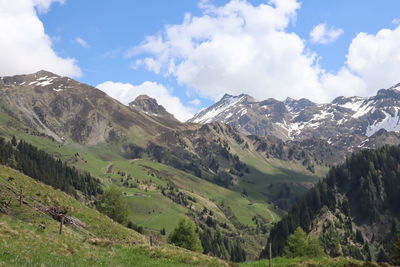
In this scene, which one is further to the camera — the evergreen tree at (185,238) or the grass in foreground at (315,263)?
the evergreen tree at (185,238)

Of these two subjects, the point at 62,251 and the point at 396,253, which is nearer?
the point at 62,251

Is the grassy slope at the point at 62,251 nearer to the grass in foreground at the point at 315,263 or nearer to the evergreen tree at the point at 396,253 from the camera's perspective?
the grass in foreground at the point at 315,263

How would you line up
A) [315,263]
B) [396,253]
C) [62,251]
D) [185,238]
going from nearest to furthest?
[62,251] < [315,263] < [396,253] < [185,238]

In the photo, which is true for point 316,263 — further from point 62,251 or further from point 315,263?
point 62,251

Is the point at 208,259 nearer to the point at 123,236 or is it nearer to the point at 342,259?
the point at 342,259

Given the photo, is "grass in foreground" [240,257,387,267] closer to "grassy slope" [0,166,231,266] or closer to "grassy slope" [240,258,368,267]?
"grassy slope" [240,258,368,267]

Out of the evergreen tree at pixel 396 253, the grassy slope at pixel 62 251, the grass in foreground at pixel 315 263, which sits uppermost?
the evergreen tree at pixel 396 253

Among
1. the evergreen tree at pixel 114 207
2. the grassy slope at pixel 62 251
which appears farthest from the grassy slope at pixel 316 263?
the evergreen tree at pixel 114 207

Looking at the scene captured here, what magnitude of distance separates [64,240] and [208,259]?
44.7 ft

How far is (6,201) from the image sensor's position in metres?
47.2

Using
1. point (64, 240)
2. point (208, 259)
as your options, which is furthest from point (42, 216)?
point (208, 259)

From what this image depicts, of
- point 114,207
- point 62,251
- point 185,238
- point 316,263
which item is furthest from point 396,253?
point 114,207

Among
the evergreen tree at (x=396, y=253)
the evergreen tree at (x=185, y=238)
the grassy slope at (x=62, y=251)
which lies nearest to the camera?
the grassy slope at (x=62, y=251)

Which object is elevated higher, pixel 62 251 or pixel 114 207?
pixel 62 251
